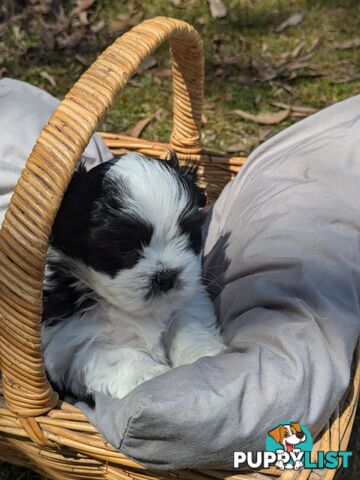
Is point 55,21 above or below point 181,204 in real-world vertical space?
below

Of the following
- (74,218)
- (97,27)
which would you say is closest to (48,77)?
(97,27)

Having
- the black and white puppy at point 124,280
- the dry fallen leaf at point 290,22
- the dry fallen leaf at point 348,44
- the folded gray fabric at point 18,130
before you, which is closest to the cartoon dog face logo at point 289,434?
the black and white puppy at point 124,280

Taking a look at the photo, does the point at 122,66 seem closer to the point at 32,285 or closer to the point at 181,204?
the point at 181,204

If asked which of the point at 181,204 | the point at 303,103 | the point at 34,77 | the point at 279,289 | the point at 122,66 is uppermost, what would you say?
the point at 122,66

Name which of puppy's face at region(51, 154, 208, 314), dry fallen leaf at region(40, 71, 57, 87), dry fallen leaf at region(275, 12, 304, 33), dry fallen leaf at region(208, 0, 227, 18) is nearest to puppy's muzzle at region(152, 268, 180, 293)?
puppy's face at region(51, 154, 208, 314)

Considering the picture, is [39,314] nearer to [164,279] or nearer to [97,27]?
[164,279]

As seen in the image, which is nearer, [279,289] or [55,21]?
[279,289]

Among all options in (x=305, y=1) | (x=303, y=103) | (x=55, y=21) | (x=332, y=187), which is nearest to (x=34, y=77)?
(x=55, y=21)

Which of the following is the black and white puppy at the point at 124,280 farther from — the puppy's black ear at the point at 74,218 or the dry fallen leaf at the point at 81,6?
the dry fallen leaf at the point at 81,6
